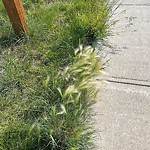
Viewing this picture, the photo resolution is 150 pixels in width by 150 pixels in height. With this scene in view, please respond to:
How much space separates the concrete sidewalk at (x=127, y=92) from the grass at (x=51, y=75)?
15 cm

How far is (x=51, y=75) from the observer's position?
2.92 meters

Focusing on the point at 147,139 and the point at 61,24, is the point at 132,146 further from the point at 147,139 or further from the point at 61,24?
the point at 61,24

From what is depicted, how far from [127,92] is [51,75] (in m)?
0.71

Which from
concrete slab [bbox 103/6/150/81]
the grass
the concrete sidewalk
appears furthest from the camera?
concrete slab [bbox 103/6/150/81]

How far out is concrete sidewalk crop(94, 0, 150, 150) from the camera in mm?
2439

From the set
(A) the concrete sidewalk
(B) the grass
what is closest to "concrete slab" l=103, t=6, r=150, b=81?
(A) the concrete sidewalk

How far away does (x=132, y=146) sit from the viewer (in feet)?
7.79

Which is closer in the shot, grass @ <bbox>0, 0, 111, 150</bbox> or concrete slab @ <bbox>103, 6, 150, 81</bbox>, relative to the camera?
grass @ <bbox>0, 0, 111, 150</bbox>

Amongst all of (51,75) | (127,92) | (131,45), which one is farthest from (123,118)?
(131,45)

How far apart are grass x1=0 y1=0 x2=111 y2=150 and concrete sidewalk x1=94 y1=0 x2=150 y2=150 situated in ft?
0.50

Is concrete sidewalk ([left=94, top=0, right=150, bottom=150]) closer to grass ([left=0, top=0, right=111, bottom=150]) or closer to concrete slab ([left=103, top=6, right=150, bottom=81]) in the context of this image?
concrete slab ([left=103, top=6, right=150, bottom=81])

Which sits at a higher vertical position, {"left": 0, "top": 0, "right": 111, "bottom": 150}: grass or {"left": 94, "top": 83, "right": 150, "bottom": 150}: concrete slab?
{"left": 0, "top": 0, "right": 111, "bottom": 150}: grass

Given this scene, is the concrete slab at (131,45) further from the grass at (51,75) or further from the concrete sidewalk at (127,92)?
the grass at (51,75)

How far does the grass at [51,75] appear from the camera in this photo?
2318 millimetres
